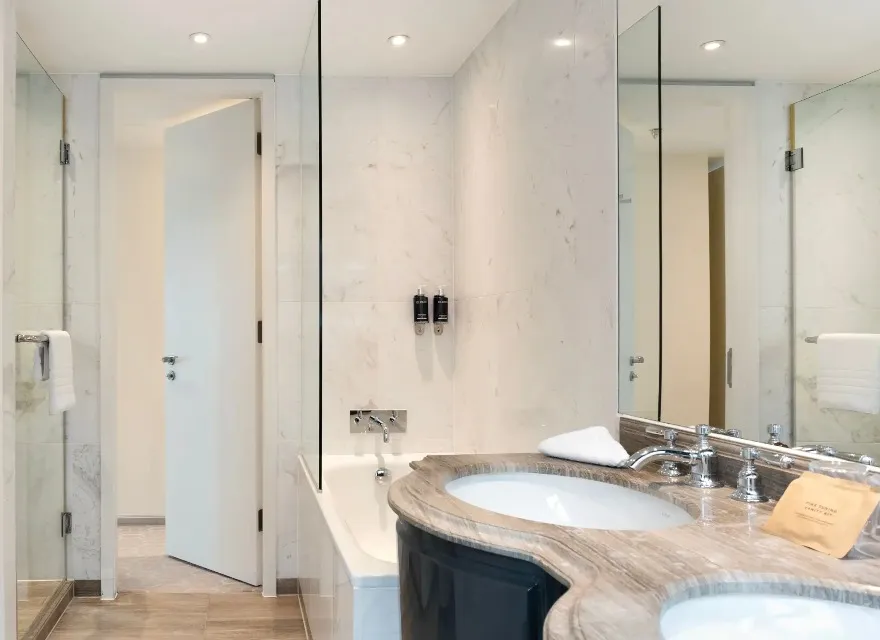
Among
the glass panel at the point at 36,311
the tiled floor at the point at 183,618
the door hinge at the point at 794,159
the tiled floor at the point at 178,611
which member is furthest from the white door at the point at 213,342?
the door hinge at the point at 794,159

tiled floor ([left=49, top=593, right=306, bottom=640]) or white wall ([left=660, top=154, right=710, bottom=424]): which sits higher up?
white wall ([left=660, top=154, right=710, bottom=424])

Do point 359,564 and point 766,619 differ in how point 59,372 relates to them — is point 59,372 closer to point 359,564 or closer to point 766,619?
point 359,564

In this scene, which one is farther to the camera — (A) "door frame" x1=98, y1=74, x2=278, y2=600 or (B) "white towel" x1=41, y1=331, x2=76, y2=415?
(A) "door frame" x1=98, y1=74, x2=278, y2=600

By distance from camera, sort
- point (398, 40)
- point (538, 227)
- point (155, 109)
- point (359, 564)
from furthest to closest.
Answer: point (155, 109) < point (398, 40) < point (538, 227) < point (359, 564)

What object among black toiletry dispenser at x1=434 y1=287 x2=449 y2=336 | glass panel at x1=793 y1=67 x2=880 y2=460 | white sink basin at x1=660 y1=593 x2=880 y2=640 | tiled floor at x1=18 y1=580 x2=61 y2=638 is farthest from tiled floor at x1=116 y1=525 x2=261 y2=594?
white sink basin at x1=660 y1=593 x2=880 y2=640

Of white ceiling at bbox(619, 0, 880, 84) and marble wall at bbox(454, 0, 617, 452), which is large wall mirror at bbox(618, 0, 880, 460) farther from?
marble wall at bbox(454, 0, 617, 452)

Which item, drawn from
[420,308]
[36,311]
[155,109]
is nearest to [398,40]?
[420,308]

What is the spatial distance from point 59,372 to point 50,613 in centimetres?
95

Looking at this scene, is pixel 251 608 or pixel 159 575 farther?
pixel 159 575

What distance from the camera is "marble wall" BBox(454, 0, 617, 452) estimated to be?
2082 millimetres

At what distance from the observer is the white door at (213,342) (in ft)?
11.7

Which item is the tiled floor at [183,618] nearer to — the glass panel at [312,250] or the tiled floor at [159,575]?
the tiled floor at [159,575]

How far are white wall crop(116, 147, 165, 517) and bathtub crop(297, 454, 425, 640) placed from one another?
1.64 meters

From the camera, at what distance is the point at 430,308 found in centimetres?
357
